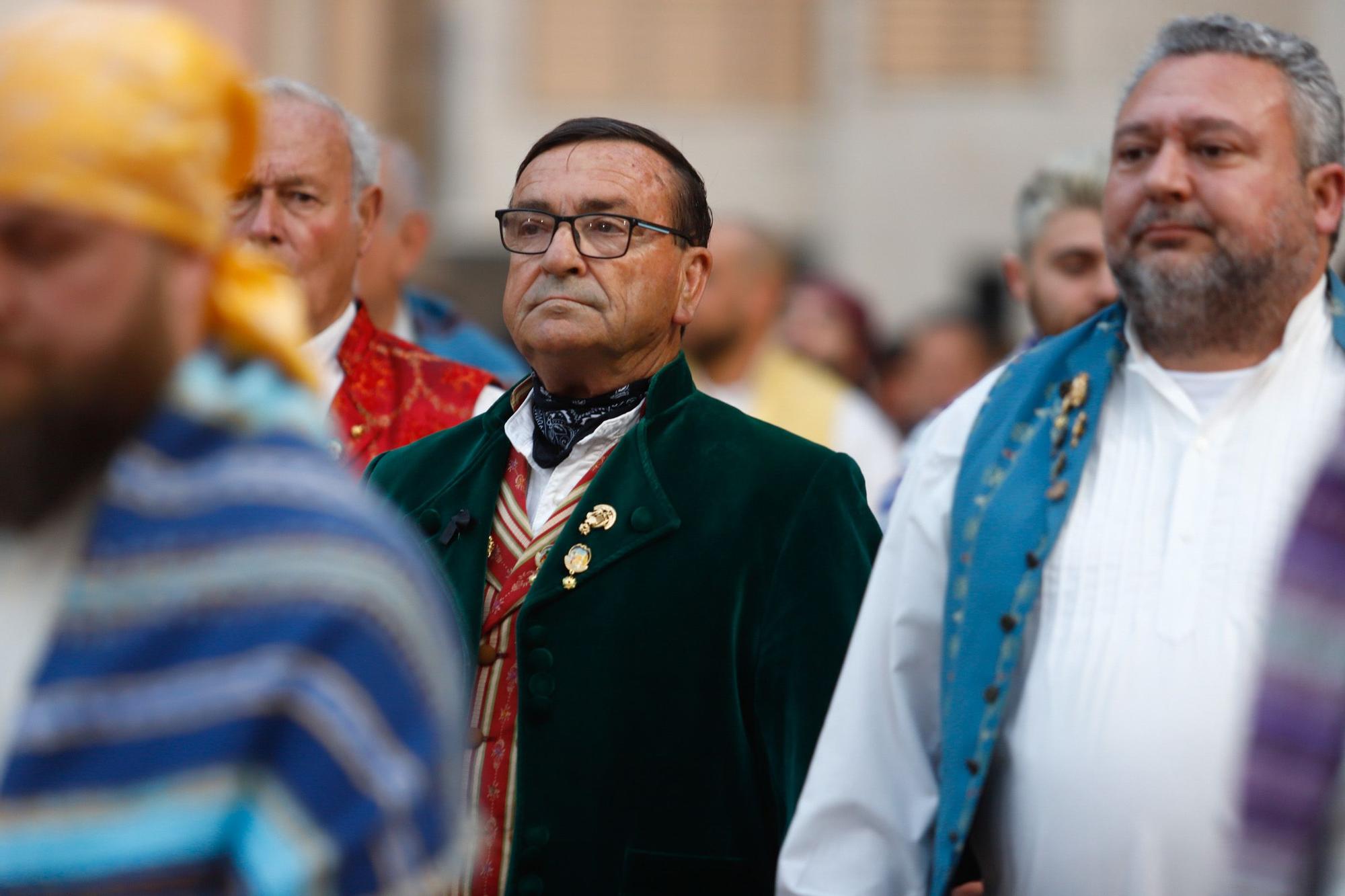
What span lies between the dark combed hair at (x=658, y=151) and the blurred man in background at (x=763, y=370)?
7.88 feet

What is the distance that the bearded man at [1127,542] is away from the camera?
2.97 m

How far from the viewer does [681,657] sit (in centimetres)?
324

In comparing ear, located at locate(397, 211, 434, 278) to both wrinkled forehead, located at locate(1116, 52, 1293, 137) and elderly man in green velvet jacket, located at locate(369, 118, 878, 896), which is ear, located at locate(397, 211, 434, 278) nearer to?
elderly man in green velvet jacket, located at locate(369, 118, 878, 896)

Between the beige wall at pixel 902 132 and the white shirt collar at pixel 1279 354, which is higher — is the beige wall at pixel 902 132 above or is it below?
above

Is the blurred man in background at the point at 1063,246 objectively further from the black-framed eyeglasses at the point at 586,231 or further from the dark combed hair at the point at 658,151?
the black-framed eyeglasses at the point at 586,231

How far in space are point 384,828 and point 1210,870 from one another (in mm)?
1437

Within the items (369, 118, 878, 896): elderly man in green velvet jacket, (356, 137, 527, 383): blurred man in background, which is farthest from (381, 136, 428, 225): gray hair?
(369, 118, 878, 896): elderly man in green velvet jacket

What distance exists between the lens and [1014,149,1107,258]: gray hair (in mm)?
4953

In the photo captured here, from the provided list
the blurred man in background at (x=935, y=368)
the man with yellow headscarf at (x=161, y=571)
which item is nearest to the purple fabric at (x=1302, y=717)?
the man with yellow headscarf at (x=161, y=571)

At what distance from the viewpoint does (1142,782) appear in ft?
9.64

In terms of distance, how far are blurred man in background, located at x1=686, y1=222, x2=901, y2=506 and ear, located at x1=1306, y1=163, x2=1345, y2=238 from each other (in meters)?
2.66

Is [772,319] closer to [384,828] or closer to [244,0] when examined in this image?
[244,0]

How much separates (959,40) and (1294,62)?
12143 millimetres

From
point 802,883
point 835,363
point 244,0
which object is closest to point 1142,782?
point 802,883
